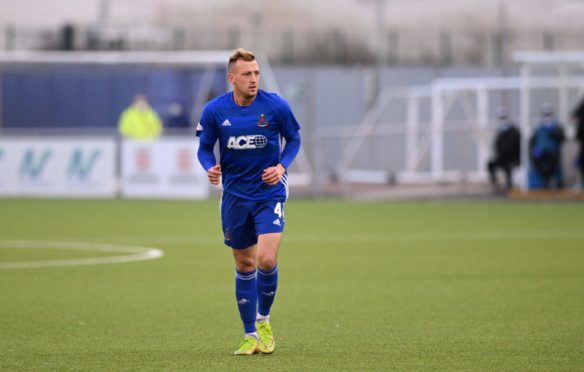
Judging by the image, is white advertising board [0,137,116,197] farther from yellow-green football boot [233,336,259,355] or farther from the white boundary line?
yellow-green football boot [233,336,259,355]

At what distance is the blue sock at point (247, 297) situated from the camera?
9867 mm

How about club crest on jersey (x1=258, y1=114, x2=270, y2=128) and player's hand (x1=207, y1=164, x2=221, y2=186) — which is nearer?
player's hand (x1=207, y1=164, x2=221, y2=186)

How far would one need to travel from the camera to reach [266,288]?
988 cm

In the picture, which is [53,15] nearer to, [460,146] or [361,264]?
[460,146]

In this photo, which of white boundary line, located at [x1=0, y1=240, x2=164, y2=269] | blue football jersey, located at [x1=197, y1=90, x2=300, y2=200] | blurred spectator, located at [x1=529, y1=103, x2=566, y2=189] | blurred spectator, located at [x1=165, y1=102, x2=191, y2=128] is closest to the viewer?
blue football jersey, located at [x1=197, y1=90, x2=300, y2=200]

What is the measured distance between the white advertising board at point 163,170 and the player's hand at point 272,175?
78.2 feet

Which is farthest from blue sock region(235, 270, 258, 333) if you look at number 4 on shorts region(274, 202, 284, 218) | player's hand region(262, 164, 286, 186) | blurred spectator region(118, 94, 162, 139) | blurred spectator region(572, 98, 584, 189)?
blurred spectator region(118, 94, 162, 139)

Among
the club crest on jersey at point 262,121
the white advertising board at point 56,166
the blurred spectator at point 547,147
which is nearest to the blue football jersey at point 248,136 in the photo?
the club crest on jersey at point 262,121

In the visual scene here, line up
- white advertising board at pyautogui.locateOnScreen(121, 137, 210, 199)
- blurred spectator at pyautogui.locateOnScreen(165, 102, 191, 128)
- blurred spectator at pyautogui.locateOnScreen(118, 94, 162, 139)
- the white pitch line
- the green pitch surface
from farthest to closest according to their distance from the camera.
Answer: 1. blurred spectator at pyautogui.locateOnScreen(165, 102, 191, 128)
2. blurred spectator at pyautogui.locateOnScreen(118, 94, 162, 139)
3. white advertising board at pyautogui.locateOnScreen(121, 137, 210, 199)
4. the white pitch line
5. the green pitch surface

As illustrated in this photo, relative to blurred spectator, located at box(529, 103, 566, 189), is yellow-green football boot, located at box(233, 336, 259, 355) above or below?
above

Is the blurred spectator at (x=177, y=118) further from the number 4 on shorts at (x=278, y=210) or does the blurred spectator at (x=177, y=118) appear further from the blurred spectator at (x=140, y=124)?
the number 4 on shorts at (x=278, y=210)

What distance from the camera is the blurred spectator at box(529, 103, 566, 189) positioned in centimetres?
3262

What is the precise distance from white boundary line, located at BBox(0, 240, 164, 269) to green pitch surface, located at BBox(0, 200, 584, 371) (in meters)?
0.06

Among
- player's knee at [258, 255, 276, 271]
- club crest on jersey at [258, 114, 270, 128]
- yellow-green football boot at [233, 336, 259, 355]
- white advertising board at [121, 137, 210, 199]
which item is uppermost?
club crest on jersey at [258, 114, 270, 128]
